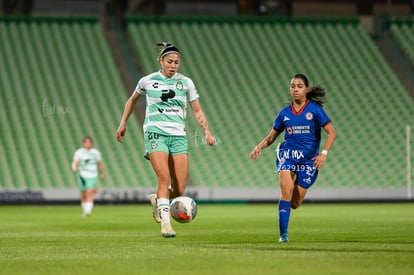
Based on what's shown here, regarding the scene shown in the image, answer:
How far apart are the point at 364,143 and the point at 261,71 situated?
216 inches

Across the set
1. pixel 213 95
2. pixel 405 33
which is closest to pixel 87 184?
pixel 213 95

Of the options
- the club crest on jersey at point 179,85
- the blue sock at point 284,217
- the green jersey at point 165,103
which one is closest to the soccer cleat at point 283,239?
the blue sock at point 284,217

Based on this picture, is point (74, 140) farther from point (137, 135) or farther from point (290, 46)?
point (290, 46)

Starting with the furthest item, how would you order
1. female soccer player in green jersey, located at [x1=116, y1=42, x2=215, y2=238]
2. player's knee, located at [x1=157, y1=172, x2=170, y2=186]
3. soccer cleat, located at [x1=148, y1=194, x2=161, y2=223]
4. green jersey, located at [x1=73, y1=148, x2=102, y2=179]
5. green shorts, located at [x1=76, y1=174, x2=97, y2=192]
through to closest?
green jersey, located at [x1=73, y1=148, x2=102, y2=179], green shorts, located at [x1=76, y1=174, x2=97, y2=192], soccer cleat, located at [x1=148, y1=194, x2=161, y2=223], female soccer player in green jersey, located at [x1=116, y1=42, x2=215, y2=238], player's knee, located at [x1=157, y1=172, x2=170, y2=186]

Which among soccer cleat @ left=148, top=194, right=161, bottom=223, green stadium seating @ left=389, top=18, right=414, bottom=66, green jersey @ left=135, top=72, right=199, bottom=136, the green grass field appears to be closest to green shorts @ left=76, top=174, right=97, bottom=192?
the green grass field

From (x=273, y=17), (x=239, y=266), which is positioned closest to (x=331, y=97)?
(x=273, y=17)

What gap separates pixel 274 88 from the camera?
A: 39688mm

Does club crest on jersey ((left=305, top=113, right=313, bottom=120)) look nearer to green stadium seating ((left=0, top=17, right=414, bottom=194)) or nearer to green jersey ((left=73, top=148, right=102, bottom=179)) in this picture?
green jersey ((left=73, top=148, right=102, bottom=179))

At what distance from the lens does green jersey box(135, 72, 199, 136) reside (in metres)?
13.4

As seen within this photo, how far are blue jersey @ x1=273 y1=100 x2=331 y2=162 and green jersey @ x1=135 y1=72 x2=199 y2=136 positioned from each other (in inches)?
56.9

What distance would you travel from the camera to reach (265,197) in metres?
34.7

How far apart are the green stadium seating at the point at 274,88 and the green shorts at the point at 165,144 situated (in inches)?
848

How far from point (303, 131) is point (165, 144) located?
189 cm

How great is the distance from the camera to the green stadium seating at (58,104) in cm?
3466
